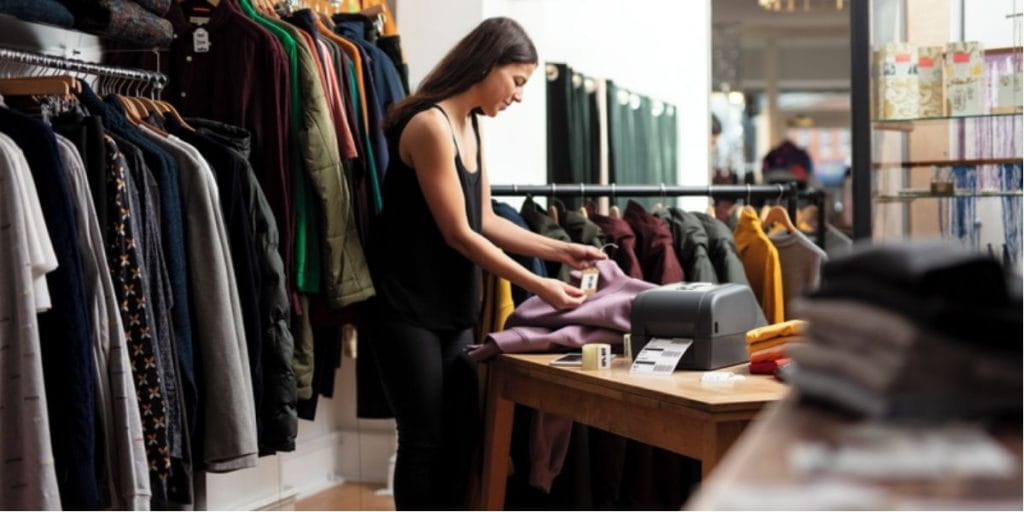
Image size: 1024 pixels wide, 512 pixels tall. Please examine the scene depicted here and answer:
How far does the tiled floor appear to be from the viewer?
4.73 m

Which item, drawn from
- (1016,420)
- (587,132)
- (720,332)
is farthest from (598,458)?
(1016,420)

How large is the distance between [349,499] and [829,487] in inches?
180

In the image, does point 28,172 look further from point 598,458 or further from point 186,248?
point 598,458

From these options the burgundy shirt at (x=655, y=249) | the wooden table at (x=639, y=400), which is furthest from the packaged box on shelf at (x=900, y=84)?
the wooden table at (x=639, y=400)

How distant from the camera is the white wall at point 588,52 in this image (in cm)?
493

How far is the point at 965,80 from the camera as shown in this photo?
351 centimetres

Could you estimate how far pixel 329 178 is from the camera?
12.1 ft

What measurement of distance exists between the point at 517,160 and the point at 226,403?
2.41 metres

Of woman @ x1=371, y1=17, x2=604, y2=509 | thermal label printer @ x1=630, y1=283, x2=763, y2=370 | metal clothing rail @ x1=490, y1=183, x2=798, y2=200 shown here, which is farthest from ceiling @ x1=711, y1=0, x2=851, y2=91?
thermal label printer @ x1=630, y1=283, x2=763, y2=370

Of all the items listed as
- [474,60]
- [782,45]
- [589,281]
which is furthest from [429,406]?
[782,45]

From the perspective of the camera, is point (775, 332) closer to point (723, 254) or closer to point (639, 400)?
point (639, 400)

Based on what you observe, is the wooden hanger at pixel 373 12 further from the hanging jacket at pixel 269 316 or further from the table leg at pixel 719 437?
the table leg at pixel 719 437

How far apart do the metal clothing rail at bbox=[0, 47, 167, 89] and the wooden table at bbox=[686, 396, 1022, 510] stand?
2632 mm

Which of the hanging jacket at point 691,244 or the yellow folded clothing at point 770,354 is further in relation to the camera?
the hanging jacket at point 691,244
